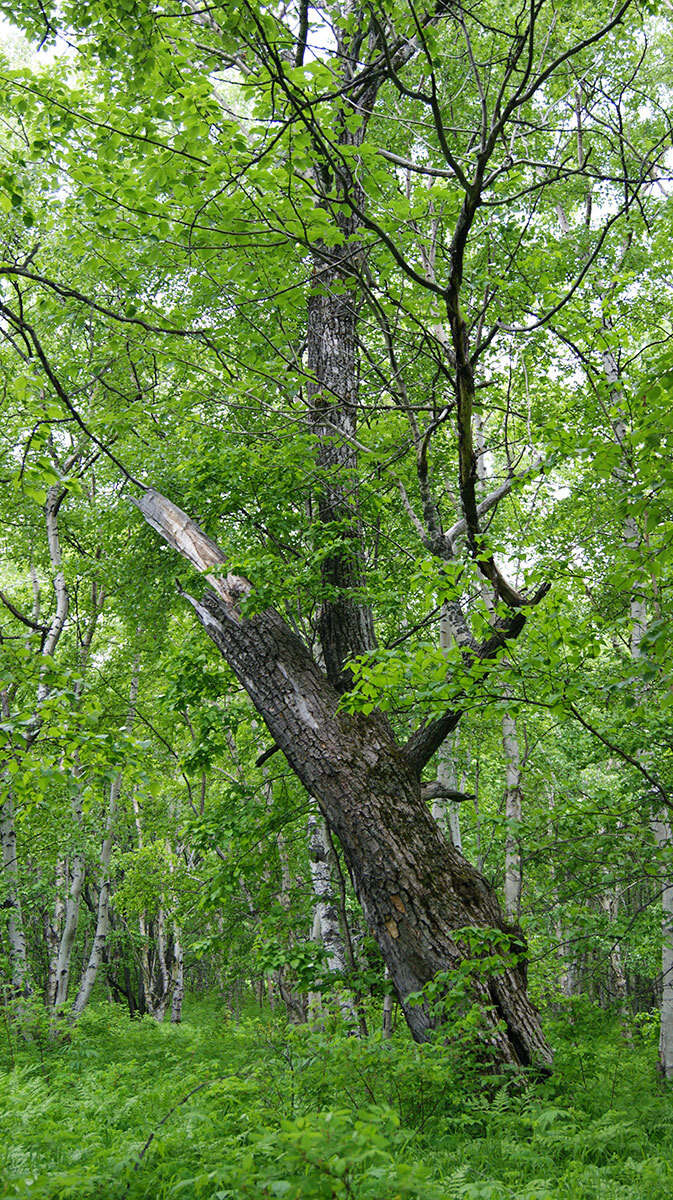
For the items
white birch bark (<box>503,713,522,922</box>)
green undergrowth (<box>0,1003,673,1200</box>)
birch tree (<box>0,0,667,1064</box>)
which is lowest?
green undergrowth (<box>0,1003,673,1200</box>)

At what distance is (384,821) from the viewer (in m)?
4.62

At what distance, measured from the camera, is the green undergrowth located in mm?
2211

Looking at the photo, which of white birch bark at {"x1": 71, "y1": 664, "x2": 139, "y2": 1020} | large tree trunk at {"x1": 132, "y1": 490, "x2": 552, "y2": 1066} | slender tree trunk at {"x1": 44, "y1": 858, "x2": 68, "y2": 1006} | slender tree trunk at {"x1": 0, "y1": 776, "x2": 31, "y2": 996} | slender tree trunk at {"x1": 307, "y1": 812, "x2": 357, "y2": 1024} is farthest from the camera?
slender tree trunk at {"x1": 44, "y1": 858, "x2": 68, "y2": 1006}

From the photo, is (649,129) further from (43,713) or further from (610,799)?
(43,713)

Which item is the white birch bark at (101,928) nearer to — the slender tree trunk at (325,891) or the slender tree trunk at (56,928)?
the slender tree trunk at (56,928)

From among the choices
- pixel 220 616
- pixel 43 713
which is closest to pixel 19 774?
pixel 43 713

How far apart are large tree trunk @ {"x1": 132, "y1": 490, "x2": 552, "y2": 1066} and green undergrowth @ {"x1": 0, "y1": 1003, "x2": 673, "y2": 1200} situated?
391 millimetres

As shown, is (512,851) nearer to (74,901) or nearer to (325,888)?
(325,888)

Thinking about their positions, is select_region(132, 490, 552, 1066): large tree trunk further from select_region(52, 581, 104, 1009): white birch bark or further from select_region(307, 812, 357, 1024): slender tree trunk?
select_region(52, 581, 104, 1009): white birch bark

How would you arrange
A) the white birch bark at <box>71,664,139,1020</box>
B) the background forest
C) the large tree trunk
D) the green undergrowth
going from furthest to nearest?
the white birch bark at <box>71,664,139,1020</box> < the large tree trunk < the background forest < the green undergrowth

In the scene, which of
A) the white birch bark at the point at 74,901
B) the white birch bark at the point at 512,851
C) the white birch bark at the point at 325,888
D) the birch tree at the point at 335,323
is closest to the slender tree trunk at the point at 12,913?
the white birch bark at the point at 74,901

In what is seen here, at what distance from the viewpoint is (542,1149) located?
133 inches

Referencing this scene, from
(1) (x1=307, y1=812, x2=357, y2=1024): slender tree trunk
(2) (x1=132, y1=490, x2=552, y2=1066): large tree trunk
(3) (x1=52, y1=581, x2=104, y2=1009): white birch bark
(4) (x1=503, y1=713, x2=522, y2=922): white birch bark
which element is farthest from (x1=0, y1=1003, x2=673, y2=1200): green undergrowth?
(3) (x1=52, y1=581, x2=104, y2=1009): white birch bark

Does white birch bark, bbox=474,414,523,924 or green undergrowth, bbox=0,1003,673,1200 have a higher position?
white birch bark, bbox=474,414,523,924
